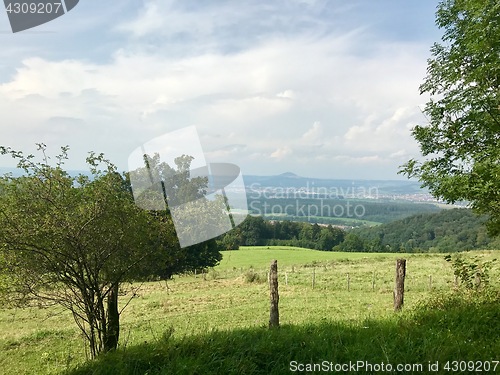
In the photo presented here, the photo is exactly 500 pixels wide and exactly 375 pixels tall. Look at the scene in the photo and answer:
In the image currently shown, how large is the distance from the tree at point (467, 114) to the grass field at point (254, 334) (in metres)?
2.65

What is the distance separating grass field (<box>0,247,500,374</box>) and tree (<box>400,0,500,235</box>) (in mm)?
2650

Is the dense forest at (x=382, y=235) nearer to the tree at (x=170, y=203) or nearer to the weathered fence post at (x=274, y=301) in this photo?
the tree at (x=170, y=203)

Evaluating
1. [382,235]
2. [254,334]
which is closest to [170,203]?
[254,334]

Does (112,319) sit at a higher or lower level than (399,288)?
higher

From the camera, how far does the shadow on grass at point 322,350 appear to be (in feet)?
15.0

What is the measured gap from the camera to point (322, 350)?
510 centimetres

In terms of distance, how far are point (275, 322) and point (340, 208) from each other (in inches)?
4008

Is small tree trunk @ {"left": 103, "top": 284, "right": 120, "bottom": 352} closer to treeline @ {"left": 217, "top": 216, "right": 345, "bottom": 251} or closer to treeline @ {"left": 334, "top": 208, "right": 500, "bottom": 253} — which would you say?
treeline @ {"left": 217, "top": 216, "right": 345, "bottom": 251}

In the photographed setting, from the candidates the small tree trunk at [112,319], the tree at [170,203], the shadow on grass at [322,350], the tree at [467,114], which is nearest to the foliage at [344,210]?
the tree at [170,203]

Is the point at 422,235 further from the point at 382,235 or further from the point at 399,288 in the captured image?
the point at 399,288

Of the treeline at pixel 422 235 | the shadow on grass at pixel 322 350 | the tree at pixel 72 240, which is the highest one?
the tree at pixel 72 240

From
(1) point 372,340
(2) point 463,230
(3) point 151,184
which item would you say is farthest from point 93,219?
(2) point 463,230

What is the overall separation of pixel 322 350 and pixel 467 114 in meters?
8.96

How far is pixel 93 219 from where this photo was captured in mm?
6629
